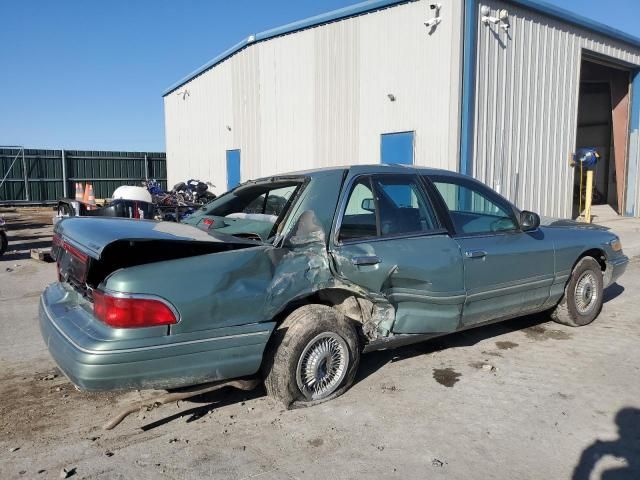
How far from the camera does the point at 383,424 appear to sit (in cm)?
327

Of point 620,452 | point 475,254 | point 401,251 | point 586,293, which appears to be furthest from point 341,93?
point 620,452

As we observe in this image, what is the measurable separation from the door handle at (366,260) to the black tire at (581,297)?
98.7 inches

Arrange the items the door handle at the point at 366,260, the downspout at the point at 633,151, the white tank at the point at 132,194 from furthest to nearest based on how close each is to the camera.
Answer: the downspout at the point at 633,151 → the white tank at the point at 132,194 → the door handle at the point at 366,260

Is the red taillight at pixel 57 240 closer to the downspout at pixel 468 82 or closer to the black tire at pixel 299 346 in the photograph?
the black tire at pixel 299 346

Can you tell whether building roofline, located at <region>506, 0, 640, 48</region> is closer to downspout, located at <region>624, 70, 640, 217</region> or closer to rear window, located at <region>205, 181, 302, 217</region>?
downspout, located at <region>624, 70, 640, 217</region>

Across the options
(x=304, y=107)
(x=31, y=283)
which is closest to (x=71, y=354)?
(x=31, y=283)

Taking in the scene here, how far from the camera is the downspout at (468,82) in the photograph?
33.4 feet

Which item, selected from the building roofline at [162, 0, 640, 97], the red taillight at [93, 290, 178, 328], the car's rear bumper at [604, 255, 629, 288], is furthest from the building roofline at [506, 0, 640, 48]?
the red taillight at [93, 290, 178, 328]

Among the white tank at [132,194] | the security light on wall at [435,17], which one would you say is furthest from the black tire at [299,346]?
the security light on wall at [435,17]

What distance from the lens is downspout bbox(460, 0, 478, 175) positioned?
1019 cm

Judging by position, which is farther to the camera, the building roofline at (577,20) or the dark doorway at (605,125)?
the dark doorway at (605,125)

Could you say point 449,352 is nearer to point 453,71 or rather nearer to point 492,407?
point 492,407

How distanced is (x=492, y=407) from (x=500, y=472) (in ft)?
2.59

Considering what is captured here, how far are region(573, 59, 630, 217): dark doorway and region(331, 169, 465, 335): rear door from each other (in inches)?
509
